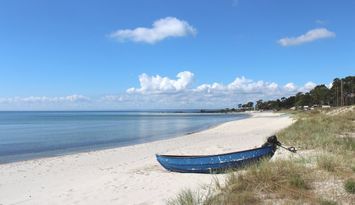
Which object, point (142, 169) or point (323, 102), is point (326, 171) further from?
point (323, 102)

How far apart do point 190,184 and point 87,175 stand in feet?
16.7

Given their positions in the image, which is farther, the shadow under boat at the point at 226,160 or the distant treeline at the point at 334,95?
the distant treeline at the point at 334,95

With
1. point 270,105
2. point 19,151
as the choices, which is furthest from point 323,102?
point 19,151

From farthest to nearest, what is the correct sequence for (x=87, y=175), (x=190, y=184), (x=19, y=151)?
(x=19, y=151)
(x=87, y=175)
(x=190, y=184)

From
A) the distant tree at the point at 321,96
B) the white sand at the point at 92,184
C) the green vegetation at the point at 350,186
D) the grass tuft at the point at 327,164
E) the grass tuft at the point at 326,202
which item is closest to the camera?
the grass tuft at the point at 326,202

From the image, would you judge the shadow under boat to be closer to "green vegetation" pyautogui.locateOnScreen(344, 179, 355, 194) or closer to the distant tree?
"green vegetation" pyautogui.locateOnScreen(344, 179, 355, 194)

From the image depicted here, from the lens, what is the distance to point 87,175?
15258 millimetres

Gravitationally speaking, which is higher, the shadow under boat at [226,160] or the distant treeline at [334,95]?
the distant treeline at [334,95]

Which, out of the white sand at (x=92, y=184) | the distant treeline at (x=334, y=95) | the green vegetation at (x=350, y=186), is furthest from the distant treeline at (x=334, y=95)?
the green vegetation at (x=350, y=186)

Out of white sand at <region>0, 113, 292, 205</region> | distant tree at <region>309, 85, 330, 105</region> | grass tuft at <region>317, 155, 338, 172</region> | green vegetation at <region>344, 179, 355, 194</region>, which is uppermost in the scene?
distant tree at <region>309, 85, 330, 105</region>

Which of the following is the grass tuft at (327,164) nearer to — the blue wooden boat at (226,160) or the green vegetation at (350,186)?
the green vegetation at (350,186)

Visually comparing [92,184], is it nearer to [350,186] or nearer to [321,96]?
[350,186]

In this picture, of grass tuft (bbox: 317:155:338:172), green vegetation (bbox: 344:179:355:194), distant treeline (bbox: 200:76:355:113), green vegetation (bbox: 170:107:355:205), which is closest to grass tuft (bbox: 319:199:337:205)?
green vegetation (bbox: 170:107:355:205)

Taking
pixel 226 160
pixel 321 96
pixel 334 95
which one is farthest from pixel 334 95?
pixel 226 160
